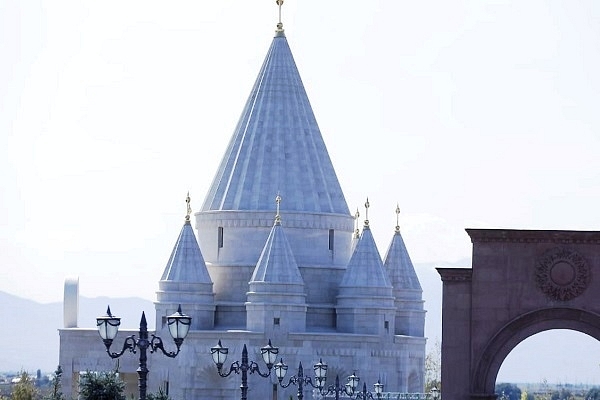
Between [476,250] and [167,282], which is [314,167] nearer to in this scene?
[167,282]

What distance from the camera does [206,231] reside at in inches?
3420

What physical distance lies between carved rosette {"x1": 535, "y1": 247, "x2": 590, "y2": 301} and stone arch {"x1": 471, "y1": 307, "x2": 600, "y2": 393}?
420 mm

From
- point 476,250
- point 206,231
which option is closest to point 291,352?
point 206,231

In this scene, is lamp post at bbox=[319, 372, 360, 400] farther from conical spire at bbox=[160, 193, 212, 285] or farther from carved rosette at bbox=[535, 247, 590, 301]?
carved rosette at bbox=[535, 247, 590, 301]

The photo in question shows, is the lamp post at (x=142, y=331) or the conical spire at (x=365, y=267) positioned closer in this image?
the lamp post at (x=142, y=331)

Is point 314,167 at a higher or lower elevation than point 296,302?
higher

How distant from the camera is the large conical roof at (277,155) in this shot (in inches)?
3386

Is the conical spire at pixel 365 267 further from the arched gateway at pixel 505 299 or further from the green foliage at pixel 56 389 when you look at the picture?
the arched gateway at pixel 505 299

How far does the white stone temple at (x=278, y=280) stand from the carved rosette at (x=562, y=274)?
32.3 m

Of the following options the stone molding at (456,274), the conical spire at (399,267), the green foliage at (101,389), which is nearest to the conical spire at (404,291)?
the conical spire at (399,267)

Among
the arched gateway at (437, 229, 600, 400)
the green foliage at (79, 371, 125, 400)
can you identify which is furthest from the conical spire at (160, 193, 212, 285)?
the arched gateway at (437, 229, 600, 400)

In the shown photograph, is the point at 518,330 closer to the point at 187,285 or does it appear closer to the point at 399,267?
the point at 187,285

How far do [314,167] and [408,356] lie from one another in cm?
873

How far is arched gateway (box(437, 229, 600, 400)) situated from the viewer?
49469mm
